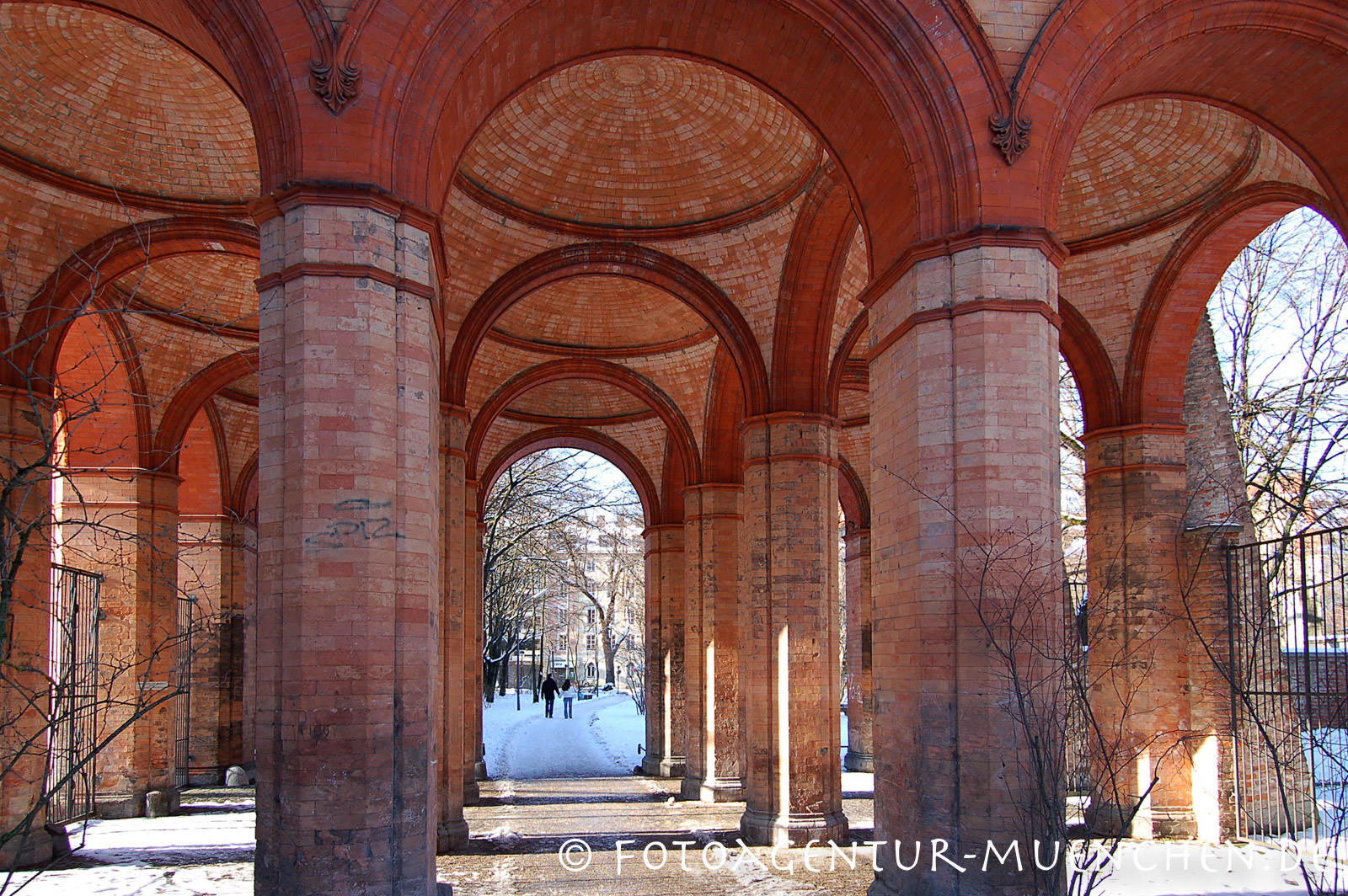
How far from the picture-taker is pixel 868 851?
12.3m

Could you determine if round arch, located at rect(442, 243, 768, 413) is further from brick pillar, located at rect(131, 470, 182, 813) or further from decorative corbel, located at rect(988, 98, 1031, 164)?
decorative corbel, located at rect(988, 98, 1031, 164)

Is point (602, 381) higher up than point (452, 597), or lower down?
higher up

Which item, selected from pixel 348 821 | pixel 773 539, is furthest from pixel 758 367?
pixel 348 821

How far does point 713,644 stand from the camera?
17094 millimetres

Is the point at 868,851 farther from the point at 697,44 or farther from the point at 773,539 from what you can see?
the point at 697,44

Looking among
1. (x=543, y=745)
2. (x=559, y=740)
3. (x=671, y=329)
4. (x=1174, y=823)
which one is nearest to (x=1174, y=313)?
(x=1174, y=823)

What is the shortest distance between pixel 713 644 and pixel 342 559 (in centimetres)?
1063

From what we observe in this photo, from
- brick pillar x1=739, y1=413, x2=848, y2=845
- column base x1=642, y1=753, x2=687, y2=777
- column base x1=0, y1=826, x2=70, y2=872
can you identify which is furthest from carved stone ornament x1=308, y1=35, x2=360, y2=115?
column base x1=642, y1=753, x2=687, y2=777

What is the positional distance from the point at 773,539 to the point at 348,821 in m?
7.12

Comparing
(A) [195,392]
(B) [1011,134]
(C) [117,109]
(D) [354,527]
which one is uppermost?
(C) [117,109]

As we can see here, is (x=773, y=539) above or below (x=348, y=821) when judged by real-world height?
above

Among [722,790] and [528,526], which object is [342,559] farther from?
[528,526]

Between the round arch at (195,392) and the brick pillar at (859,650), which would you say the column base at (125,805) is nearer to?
the round arch at (195,392)

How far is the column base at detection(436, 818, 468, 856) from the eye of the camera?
505 inches
